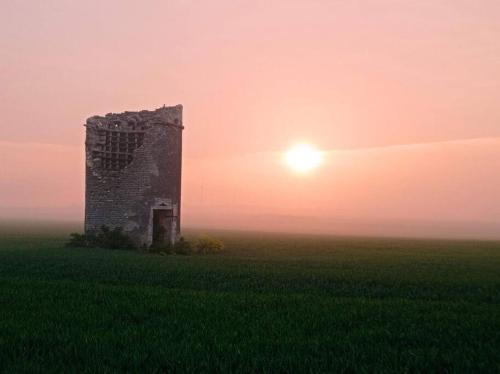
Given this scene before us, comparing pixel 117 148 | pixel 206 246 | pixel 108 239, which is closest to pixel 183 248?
pixel 206 246

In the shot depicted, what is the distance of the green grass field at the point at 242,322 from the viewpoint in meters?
7.74

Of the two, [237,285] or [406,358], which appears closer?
[406,358]

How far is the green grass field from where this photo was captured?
7742mm

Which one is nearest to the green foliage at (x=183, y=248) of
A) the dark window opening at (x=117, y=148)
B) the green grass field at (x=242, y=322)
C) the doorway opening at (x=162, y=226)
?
the doorway opening at (x=162, y=226)

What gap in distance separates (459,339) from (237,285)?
842cm

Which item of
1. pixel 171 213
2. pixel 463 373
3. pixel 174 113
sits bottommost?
pixel 463 373

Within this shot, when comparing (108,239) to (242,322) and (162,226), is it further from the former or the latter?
(242,322)

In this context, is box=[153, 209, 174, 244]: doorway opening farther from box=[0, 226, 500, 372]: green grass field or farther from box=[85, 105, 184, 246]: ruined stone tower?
box=[0, 226, 500, 372]: green grass field

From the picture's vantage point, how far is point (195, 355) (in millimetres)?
7895

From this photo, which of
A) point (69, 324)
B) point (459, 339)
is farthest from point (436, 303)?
point (69, 324)

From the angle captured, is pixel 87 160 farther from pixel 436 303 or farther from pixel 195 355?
pixel 195 355

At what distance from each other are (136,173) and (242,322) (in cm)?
2119

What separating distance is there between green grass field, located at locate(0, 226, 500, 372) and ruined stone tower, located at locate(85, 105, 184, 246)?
34.9 feet

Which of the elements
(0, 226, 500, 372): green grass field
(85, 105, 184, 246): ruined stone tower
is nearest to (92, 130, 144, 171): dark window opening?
(85, 105, 184, 246): ruined stone tower
